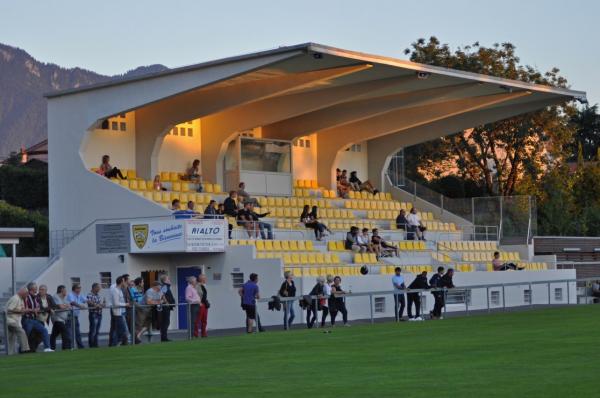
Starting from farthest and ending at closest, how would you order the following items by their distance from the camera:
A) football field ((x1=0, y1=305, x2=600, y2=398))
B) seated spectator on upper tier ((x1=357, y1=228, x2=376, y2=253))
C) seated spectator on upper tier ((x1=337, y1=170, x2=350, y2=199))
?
seated spectator on upper tier ((x1=337, y1=170, x2=350, y2=199)) → seated spectator on upper tier ((x1=357, y1=228, x2=376, y2=253)) → football field ((x1=0, y1=305, x2=600, y2=398))

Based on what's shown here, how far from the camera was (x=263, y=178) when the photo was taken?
46781 mm

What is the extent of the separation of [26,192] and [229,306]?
35.1 m

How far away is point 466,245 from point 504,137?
14.5m

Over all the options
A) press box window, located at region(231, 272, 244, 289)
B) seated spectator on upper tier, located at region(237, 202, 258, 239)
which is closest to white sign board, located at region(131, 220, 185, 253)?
press box window, located at region(231, 272, 244, 289)

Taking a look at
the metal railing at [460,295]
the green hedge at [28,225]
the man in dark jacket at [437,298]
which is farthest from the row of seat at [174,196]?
the green hedge at [28,225]

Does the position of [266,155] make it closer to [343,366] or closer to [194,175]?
[194,175]

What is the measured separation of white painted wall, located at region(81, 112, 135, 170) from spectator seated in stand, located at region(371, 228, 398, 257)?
832 centimetres

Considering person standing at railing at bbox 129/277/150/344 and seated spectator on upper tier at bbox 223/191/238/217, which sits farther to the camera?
seated spectator on upper tier at bbox 223/191/238/217

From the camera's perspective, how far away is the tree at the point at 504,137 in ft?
193

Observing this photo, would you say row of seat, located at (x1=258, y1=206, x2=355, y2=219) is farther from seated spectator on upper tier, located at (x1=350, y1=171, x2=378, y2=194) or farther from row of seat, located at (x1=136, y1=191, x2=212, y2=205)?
seated spectator on upper tier, located at (x1=350, y1=171, x2=378, y2=194)

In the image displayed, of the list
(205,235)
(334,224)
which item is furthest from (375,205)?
(205,235)

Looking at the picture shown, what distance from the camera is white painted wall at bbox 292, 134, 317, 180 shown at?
50.0 m

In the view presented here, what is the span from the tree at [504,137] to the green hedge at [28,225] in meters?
18.3

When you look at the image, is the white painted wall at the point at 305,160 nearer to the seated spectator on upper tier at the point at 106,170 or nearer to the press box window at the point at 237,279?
the seated spectator on upper tier at the point at 106,170
